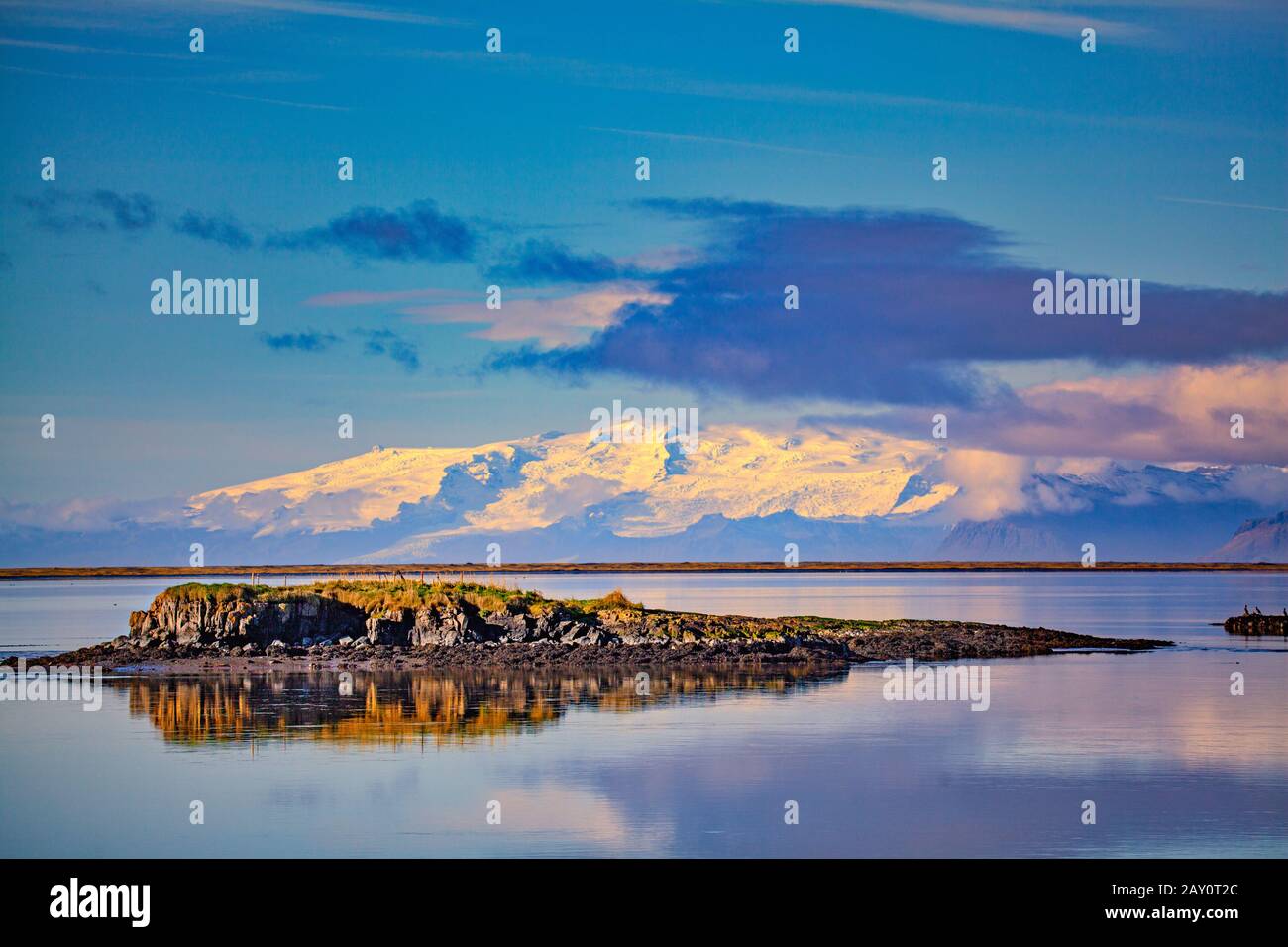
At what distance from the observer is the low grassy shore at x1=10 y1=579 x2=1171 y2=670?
209 feet

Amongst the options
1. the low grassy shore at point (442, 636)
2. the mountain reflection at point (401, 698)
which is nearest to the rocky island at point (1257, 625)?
the low grassy shore at point (442, 636)

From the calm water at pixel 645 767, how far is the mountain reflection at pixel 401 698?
20 cm

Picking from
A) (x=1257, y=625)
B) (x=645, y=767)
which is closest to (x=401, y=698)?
(x=645, y=767)

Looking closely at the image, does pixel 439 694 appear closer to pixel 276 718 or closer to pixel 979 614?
pixel 276 718

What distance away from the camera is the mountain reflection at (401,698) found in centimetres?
4284

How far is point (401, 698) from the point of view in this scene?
50.8m

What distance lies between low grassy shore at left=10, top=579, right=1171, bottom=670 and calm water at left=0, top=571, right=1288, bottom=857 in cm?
506

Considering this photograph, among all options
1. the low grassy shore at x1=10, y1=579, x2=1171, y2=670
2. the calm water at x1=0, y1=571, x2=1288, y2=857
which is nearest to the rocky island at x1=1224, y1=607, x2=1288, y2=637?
the low grassy shore at x1=10, y1=579, x2=1171, y2=670

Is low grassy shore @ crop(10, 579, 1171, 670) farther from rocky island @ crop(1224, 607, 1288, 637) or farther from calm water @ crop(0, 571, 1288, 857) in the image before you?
rocky island @ crop(1224, 607, 1288, 637)

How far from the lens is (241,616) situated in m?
66.8

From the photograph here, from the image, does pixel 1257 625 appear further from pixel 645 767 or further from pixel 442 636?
pixel 645 767

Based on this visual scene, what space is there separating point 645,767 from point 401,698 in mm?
16436
